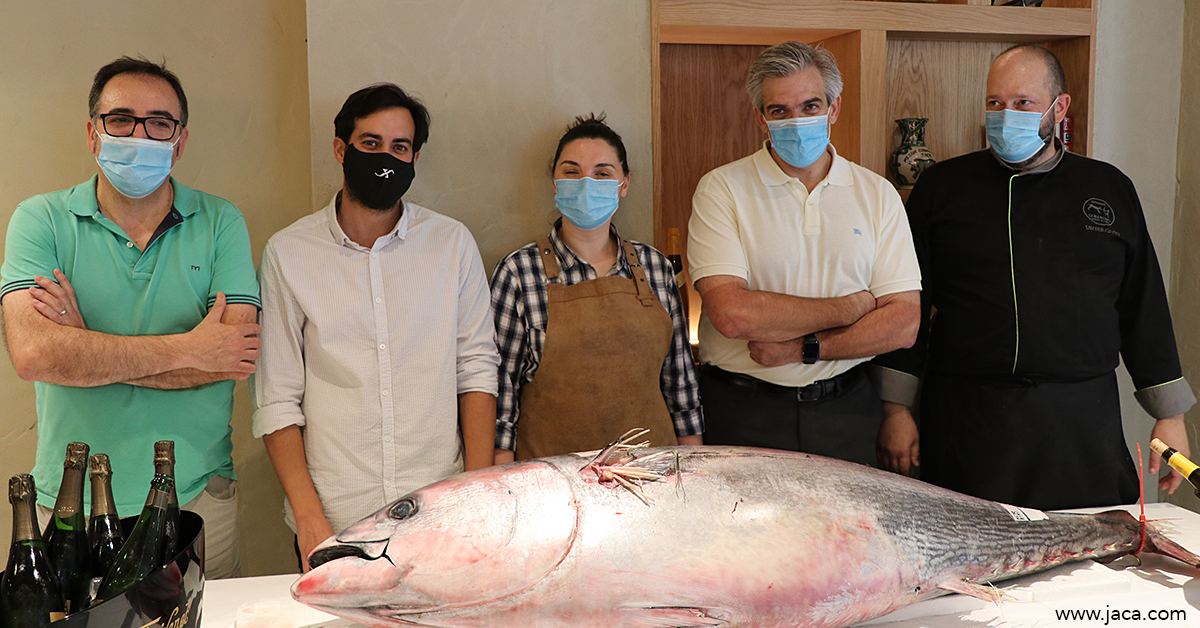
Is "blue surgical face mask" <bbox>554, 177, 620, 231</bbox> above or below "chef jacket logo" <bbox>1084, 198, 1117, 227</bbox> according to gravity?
above

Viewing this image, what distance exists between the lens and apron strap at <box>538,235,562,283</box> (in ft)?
7.61

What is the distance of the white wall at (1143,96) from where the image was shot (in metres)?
3.24

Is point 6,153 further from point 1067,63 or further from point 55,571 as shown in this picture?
point 1067,63

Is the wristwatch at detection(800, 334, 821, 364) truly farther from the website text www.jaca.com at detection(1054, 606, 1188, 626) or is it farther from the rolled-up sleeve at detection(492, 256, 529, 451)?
the website text www.jaca.com at detection(1054, 606, 1188, 626)

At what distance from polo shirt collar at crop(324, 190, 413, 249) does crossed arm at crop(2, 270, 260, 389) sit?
33cm

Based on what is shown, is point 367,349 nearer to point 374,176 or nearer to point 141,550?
point 374,176

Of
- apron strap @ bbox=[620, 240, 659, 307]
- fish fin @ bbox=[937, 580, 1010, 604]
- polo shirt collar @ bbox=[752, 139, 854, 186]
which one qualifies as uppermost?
polo shirt collar @ bbox=[752, 139, 854, 186]

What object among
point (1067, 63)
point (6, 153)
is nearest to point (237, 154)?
point (6, 153)

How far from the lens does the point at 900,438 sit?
2.68 metres

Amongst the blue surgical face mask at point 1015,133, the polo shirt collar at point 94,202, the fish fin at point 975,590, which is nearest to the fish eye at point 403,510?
the fish fin at point 975,590

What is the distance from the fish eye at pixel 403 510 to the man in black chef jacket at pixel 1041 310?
1.99 metres

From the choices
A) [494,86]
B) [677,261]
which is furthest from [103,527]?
[677,261]

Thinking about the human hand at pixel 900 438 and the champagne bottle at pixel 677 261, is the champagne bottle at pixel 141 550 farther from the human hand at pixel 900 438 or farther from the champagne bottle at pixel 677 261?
the human hand at pixel 900 438

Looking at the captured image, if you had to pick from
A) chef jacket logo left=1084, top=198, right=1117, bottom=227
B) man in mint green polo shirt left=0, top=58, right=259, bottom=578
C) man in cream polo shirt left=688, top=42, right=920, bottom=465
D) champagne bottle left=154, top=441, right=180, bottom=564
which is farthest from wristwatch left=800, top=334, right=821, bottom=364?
champagne bottle left=154, top=441, right=180, bottom=564
